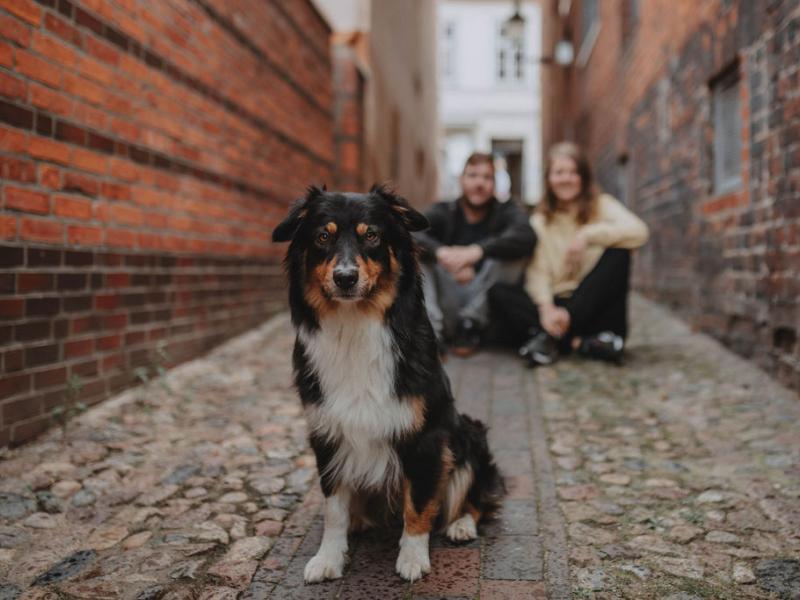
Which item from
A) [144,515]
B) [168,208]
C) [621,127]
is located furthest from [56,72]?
[621,127]

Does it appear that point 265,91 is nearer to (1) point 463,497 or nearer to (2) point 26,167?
(2) point 26,167

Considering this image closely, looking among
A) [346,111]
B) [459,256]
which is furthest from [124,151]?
[346,111]

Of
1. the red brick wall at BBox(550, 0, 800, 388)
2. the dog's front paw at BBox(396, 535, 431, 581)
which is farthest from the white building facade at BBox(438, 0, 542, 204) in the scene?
the dog's front paw at BBox(396, 535, 431, 581)

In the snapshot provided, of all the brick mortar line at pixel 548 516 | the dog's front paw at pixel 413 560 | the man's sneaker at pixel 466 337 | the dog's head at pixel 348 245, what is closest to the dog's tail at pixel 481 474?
the brick mortar line at pixel 548 516

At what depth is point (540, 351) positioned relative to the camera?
16.5ft

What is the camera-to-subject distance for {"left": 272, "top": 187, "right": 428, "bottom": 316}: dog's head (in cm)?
224

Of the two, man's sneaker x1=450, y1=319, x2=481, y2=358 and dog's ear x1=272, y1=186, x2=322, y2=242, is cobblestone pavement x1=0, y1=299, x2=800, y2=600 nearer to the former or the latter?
man's sneaker x1=450, y1=319, x2=481, y2=358

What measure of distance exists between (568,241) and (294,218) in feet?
11.2

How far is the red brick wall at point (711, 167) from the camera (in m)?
4.06

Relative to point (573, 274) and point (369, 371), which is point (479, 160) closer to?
point (573, 274)

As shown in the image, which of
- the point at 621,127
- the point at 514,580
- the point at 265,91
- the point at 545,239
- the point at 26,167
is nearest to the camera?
the point at 514,580

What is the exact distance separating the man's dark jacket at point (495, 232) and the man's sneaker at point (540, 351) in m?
0.64

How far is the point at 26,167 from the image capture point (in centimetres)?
319

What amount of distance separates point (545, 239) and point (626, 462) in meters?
2.49
